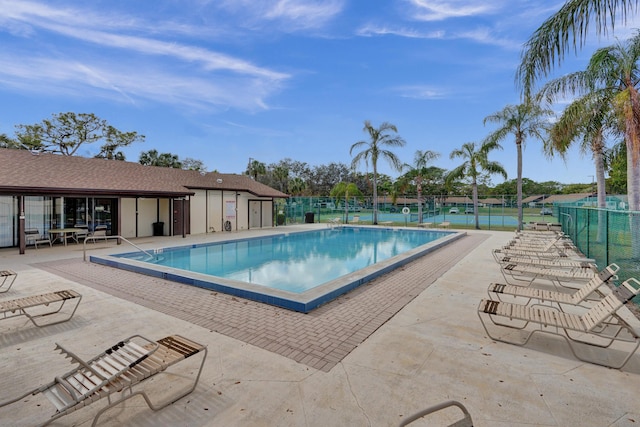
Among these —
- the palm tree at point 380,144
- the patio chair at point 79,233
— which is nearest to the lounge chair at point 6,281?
the patio chair at point 79,233

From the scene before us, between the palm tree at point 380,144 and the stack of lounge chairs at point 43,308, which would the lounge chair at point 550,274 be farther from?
the palm tree at point 380,144

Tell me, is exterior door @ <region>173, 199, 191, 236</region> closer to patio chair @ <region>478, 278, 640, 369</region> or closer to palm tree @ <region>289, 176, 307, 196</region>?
patio chair @ <region>478, 278, 640, 369</region>

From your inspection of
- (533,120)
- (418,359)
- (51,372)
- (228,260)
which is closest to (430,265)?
A: (418,359)

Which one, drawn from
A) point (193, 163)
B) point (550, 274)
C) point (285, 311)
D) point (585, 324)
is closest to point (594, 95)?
point (550, 274)

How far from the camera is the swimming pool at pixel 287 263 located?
20.1 feet

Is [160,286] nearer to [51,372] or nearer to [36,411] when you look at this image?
[51,372]

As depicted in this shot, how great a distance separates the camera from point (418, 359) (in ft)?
11.6

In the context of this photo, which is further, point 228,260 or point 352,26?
point 352,26

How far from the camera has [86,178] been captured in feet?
45.5

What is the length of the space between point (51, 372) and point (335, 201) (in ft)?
90.1

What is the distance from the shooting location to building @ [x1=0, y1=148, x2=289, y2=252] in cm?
1233

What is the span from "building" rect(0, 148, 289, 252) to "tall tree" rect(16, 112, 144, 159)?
19.0 m

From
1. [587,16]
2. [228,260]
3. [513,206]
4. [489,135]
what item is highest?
[489,135]

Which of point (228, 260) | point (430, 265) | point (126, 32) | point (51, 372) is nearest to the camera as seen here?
point (51, 372)
